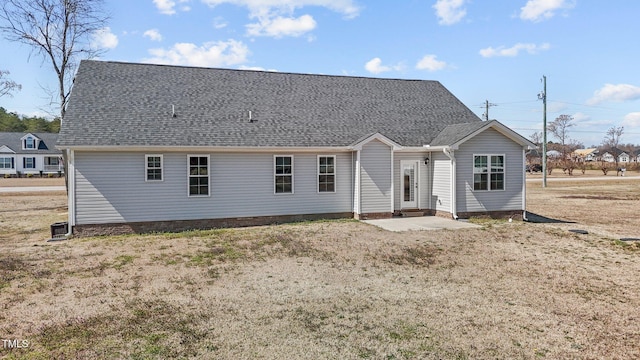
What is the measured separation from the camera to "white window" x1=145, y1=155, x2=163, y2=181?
14562 mm

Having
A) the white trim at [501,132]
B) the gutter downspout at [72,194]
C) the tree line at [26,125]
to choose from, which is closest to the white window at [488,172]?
the white trim at [501,132]

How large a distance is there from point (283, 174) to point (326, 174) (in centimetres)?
179

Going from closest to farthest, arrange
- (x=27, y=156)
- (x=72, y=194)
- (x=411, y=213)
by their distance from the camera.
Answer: (x=72, y=194)
(x=411, y=213)
(x=27, y=156)

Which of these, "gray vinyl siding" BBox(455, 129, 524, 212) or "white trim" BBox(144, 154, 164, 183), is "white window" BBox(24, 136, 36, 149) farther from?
"gray vinyl siding" BBox(455, 129, 524, 212)

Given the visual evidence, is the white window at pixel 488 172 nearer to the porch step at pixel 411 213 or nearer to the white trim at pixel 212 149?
the porch step at pixel 411 213

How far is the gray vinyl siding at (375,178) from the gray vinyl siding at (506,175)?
2.82 m

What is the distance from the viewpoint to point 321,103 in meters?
19.4

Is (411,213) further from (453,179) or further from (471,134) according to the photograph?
(471,134)

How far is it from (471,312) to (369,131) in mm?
12237

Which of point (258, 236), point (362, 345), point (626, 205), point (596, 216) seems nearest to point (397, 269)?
point (362, 345)

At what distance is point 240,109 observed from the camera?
17.5 m

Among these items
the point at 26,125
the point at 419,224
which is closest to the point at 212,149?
the point at 419,224

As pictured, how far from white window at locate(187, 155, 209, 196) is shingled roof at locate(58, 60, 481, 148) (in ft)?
2.06

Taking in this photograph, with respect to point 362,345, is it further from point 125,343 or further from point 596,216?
point 596,216
